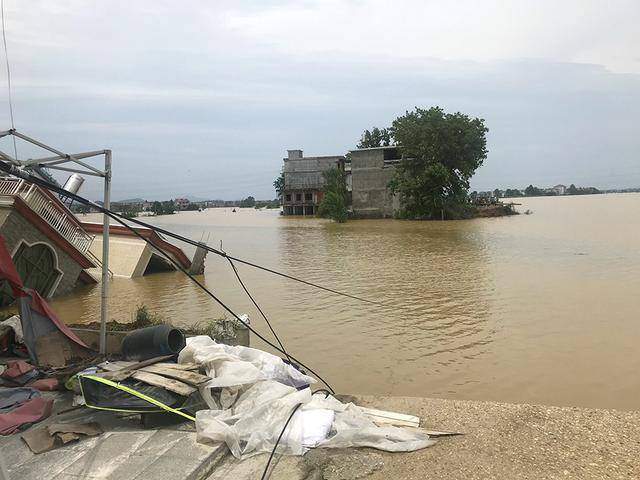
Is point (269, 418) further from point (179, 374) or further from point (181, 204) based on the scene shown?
point (181, 204)

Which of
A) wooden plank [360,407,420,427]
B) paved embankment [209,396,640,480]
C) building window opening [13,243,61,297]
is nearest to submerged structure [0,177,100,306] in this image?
building window opening [13,243,61,297]

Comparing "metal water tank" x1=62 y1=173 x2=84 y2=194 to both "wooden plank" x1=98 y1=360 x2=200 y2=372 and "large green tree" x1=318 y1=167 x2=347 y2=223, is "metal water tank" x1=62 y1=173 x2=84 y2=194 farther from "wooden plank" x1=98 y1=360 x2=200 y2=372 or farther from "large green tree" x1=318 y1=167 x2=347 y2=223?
"large green tree" x1=318 y1=167 x2=347 y2=223

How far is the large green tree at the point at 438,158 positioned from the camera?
146ft

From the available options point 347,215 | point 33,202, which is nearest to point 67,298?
point 33,202

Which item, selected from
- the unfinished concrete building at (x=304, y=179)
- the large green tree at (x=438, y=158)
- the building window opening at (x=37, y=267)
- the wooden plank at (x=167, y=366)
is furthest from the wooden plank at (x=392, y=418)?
the unfinished concrete building at (x=304, y=179)

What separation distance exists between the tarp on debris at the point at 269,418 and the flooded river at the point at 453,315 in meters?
2.62

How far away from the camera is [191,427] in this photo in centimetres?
434

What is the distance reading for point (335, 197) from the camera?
5091 cm

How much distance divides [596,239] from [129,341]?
26006mm

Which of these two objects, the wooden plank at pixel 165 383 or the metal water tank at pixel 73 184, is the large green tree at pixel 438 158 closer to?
the metal water tank at pixel 73 184

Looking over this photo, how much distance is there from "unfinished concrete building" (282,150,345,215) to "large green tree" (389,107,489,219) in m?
18.6

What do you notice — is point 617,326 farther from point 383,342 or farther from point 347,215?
point 347,215

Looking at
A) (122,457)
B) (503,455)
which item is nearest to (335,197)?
(503,455)

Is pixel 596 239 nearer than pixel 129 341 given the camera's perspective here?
No
